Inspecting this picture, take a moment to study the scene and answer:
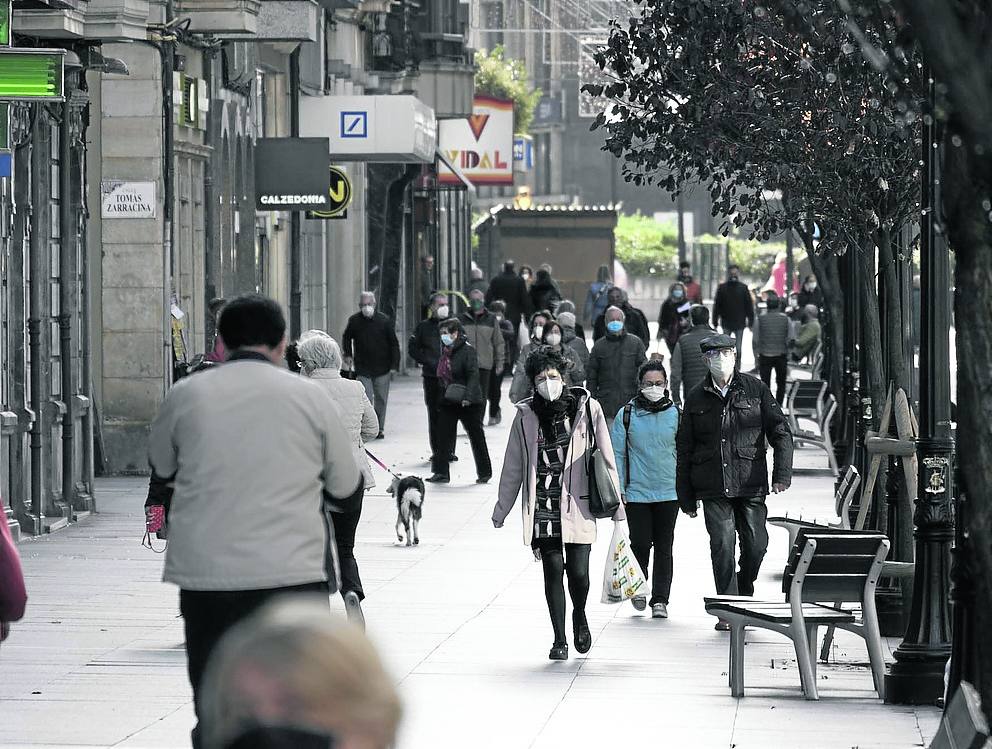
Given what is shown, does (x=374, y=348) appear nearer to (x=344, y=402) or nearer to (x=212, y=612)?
(x=344, y=402)

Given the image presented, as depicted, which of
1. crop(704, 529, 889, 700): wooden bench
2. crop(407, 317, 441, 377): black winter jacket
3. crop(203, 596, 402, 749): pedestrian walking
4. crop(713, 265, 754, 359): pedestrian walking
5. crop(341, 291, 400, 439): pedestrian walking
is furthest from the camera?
crop(713, 265, 754, 359): pedestrian walking

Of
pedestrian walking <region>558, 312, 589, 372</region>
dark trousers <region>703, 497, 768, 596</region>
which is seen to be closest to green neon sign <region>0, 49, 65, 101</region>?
dark trousers <region>703, 497, 768, 596</region>

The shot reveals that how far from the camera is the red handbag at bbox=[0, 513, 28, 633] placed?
583 cm

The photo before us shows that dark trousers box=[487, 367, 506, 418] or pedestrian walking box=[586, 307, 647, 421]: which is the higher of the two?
pedestrian walking box=[586, 307, 647, 421]

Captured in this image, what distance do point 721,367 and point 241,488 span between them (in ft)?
21.9

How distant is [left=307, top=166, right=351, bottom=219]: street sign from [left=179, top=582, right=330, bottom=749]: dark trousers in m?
23.1

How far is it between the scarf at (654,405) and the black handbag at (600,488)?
1776 mm

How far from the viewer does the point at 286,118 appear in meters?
30.2

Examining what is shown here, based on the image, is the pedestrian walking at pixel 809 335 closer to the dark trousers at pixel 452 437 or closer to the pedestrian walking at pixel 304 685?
the dark trousers at pixel 452 437

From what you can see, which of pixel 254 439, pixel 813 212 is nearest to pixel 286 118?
pixel 813 212

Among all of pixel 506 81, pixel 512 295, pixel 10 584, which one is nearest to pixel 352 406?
pixel 10 584

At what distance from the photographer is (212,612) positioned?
612 cm

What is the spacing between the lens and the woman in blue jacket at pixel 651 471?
42.9ft

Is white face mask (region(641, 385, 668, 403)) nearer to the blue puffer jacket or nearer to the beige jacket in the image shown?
the blue puffer jacket
